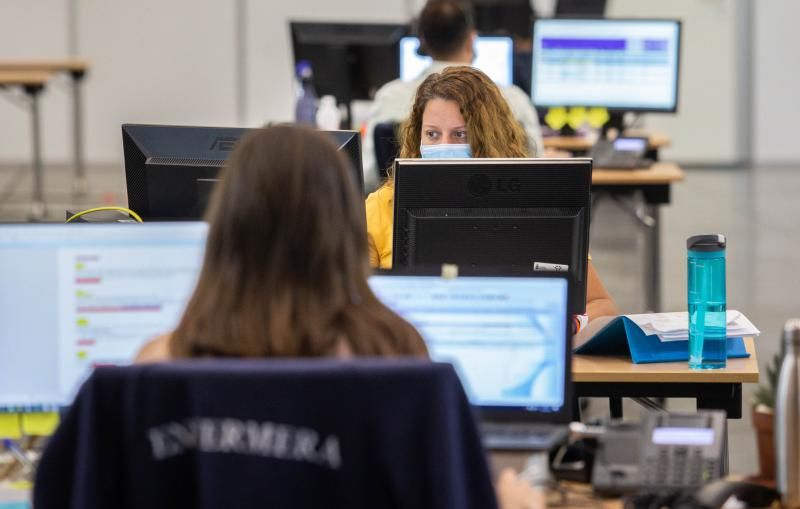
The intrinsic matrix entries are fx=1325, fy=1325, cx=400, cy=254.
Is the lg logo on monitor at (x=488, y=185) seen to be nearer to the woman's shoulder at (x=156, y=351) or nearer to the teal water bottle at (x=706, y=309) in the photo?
the teal water bottle at (x=706, y=309)

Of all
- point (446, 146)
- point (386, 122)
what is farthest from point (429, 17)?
point (446, 146)

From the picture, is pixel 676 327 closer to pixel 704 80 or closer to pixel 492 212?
pixel 492 212

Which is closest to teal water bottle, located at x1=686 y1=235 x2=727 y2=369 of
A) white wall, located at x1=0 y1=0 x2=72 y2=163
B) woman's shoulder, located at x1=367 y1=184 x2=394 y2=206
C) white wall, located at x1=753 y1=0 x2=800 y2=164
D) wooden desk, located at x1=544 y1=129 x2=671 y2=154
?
woman's shoulder, located at x1=367 y1=184 x2=394 y2=206

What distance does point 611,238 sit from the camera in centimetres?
859

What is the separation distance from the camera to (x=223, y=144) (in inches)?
107

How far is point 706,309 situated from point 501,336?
0.72 metres

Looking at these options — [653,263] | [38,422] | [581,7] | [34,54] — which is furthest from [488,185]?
[34,54]

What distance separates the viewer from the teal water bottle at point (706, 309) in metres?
2.54

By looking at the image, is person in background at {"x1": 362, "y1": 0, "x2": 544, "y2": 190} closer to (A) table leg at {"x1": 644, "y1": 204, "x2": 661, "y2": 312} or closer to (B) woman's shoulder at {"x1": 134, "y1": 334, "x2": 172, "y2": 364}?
(A) table leg at {"x1": 644, "y1": 204, "x2": 661, "y2": 312}

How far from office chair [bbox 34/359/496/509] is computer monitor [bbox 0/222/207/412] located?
693 millimetres

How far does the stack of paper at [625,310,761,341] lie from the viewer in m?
2.65

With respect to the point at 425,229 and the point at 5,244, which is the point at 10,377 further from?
the point at 425,229

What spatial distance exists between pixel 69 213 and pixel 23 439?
80 centimetres

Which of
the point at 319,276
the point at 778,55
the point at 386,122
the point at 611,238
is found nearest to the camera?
the point at 319,276
